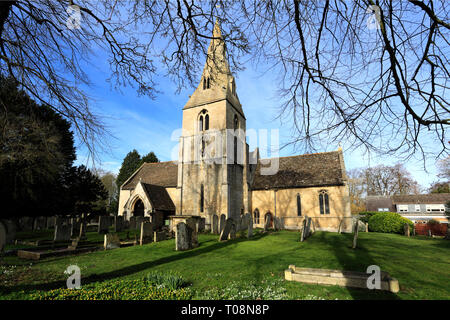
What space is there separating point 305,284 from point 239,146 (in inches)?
778

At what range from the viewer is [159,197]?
2419 cm

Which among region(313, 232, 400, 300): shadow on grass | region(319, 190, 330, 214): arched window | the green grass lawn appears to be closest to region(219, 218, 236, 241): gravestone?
the green grass lawn

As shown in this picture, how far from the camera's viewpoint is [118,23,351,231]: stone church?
22.0 metres

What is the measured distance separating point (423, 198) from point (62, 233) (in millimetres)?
52656

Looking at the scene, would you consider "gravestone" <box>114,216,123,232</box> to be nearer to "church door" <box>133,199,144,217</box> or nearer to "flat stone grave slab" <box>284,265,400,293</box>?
"church door" <box>133,199,144,217</box>

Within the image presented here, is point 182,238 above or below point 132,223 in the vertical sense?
above

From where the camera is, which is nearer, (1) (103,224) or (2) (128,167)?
(1) (103,224)

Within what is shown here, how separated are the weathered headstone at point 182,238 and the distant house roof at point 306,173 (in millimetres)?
15088

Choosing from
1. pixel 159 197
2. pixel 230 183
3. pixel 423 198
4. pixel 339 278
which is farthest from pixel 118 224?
pixel 423 198

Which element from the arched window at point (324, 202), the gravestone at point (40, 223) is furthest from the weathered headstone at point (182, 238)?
the gravestone at point (40, 223)

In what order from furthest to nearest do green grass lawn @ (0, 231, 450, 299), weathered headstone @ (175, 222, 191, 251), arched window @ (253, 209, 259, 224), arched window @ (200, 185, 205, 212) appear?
arched window @ (253, 209, 259, 224) < arched window @ (200, 185, 205, 212) < weathered headstone @ (175, 222, 191, 251) < green grass lawn @ (0, 231, 450, 299)

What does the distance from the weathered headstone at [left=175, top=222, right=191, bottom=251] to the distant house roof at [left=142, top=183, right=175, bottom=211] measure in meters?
11.3

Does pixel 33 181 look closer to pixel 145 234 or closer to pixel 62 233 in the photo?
pixel 62 233

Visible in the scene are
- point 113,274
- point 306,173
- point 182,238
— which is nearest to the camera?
point 113,274
